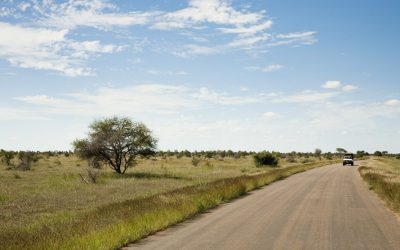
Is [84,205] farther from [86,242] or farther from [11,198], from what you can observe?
[86,242]

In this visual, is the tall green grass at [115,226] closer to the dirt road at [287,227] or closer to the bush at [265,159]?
the dirt road at [287,227]

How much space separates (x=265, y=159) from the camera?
240 feet

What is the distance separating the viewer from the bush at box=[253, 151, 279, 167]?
240ft

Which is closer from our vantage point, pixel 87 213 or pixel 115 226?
pixel 115 226

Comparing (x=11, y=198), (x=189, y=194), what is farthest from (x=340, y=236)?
(x=11, y=198)

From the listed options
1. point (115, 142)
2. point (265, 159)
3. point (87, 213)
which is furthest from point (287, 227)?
point (265, 159)

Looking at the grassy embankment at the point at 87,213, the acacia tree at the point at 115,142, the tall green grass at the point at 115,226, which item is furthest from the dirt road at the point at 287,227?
the acacia tree at the point at 115,142

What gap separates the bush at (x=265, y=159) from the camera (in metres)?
73.0

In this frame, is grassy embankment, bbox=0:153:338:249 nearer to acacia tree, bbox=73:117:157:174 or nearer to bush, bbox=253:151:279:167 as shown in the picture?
acacia tree, bbox=73:117:157:174

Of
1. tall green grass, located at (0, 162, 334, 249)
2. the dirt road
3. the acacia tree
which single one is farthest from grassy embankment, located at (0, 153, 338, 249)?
the acacia tree

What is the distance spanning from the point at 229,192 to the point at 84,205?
7444mm

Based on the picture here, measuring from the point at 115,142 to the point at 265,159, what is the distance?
104 feet

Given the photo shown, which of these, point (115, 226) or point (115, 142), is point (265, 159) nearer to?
point (115, 142)

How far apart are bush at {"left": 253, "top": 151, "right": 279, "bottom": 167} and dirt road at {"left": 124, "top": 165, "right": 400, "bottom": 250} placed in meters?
49.9
